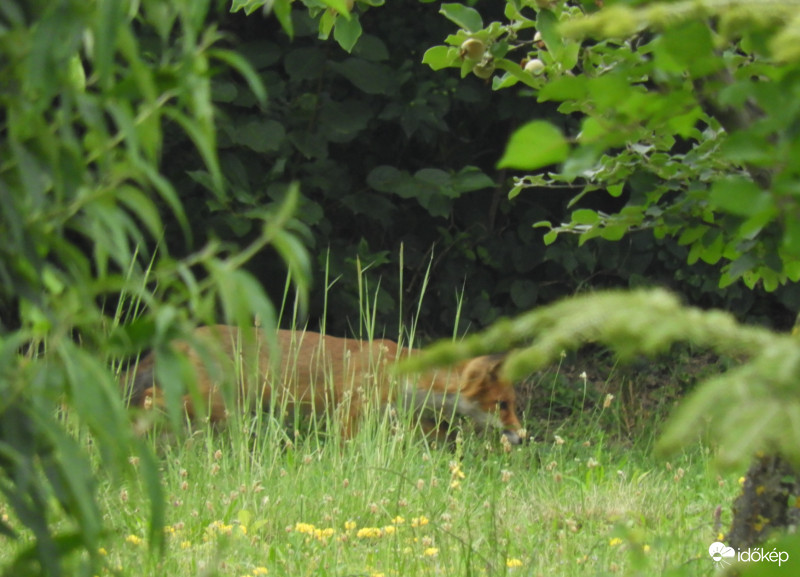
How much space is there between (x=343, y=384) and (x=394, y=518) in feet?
4.08

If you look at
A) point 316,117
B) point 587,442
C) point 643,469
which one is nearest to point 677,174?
point 587,442

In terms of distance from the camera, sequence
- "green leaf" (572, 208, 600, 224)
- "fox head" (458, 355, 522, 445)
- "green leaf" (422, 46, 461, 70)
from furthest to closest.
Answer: "fox head" (458, 355, 522, 445)
"green leaf" (572, 208, 600, 224)
"green leaf" (422, 46, 461, 70)

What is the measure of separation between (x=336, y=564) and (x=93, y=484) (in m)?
1.53

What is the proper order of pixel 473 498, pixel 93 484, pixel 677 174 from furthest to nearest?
pixel 473 498 < pixel 677 174 < pixel 93 484

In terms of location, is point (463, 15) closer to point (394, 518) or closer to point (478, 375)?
point (394, 518)

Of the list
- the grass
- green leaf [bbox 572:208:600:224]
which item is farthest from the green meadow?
green leaf [bbox 572:208:600:224]

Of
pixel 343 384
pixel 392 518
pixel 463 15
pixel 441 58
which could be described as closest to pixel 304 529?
pixel 392 518

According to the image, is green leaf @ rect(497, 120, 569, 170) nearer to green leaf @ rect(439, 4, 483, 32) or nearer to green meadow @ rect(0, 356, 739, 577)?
green leaf @ rect(439, 4, 483, 32)

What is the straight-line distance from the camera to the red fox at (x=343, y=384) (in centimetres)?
391

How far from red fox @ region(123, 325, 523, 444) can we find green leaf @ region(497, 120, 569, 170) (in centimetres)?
280

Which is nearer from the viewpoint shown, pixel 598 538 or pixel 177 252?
pixel 598 538

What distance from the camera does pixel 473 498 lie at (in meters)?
3.25

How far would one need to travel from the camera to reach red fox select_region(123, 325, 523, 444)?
3910 millimetres

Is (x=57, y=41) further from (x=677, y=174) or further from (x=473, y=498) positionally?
(x=473, y=498)
